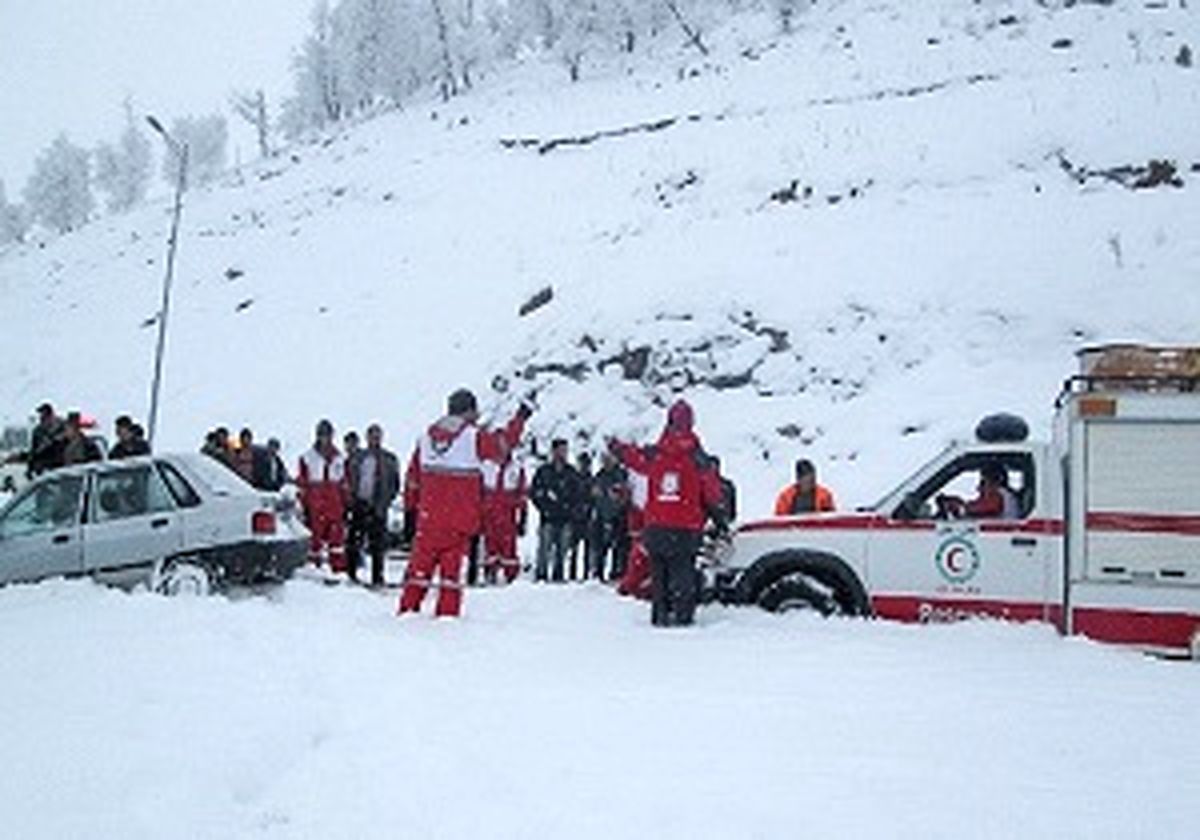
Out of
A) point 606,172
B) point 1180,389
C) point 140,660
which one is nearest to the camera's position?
point 140,660

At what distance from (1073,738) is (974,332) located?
14883 millimetres

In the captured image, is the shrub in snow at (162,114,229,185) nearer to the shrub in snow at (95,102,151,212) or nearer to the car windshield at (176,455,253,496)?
the shrub in snow at (95,102,151,212)

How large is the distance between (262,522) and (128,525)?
1207mm

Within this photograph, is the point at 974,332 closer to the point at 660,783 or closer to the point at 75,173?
the point at 660,783

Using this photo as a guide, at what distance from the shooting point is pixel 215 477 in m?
10.6

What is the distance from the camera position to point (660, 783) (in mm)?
4711

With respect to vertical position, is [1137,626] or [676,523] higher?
[676,523]

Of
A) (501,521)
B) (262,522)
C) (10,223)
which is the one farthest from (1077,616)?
(10,223)

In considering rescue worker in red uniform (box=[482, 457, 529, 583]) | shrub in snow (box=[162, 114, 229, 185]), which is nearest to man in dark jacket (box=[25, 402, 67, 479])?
rescue worker in red uniform (box=[482, 457, 529, 583])

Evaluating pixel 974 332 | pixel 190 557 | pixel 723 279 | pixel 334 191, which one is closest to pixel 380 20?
pixel 334 191

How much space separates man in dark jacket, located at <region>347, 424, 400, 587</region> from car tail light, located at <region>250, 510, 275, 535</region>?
8.22 feet

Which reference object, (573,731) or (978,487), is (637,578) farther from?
(573,731)

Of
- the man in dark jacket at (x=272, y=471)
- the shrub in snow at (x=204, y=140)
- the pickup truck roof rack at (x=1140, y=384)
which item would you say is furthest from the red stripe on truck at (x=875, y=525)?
the shrub in snow at (x=204, y=140)

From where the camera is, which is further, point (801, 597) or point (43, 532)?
point (43, 532)
